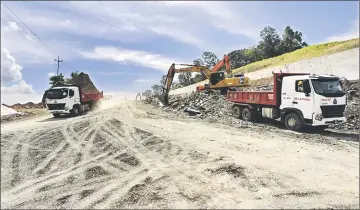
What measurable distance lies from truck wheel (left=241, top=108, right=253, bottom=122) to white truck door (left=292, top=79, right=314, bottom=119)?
364cm

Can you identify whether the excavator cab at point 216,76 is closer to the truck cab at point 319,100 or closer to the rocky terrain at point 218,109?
the rocky terrain at point 218,109

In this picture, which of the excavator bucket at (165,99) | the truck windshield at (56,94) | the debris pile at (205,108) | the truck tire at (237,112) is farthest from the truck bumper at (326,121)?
the truck windshield at (56,94)

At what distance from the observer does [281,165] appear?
929cm

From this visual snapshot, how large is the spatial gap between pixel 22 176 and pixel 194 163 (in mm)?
4499

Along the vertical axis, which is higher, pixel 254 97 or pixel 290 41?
pixel 290 41

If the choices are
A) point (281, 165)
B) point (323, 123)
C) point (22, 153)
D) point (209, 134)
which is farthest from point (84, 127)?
point (323, 123)

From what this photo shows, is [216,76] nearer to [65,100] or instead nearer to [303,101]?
[65,100]

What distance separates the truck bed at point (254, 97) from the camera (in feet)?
56.8

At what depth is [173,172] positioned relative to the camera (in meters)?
8.52

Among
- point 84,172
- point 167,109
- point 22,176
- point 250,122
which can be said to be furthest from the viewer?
point 167,109

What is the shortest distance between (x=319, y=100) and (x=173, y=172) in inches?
360

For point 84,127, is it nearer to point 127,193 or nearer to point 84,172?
point 84,172

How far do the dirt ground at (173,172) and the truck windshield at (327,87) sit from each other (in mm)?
2729

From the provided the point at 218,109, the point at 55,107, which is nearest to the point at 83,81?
the point at 55,107
